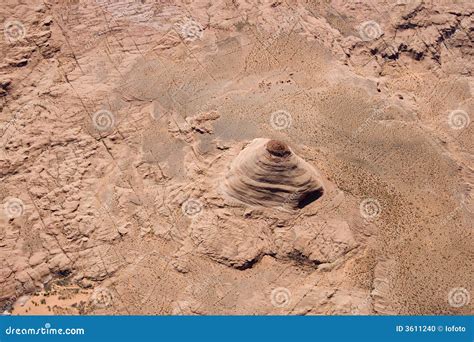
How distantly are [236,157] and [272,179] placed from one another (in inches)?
119

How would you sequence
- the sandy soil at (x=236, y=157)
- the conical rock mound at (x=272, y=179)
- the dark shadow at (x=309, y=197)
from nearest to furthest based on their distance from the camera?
the sandy soil at (x=236, y=157) → the conical rock mound at (x=272, y=179) → the dark shadow at (x=309, y=197)

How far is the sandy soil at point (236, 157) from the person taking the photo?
109 feet

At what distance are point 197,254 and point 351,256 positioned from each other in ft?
27.1

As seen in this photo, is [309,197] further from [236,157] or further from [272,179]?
[236,157]

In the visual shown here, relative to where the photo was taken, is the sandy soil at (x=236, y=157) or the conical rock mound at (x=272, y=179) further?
the conical rock mound at (x=272, y=179)

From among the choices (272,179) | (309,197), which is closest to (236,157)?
(272,179)

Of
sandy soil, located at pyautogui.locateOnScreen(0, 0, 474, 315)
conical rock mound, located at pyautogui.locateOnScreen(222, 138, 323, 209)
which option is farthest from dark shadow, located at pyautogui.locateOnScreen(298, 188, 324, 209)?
sandy soil, located at pyautogui.locateOnScreen(0, 0, 474, 315)

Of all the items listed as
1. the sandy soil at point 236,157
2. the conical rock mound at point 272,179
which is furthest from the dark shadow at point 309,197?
the sandy soil at point 236,157

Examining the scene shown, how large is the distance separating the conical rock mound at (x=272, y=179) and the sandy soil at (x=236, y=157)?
87 millimetres

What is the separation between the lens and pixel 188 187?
117 feet

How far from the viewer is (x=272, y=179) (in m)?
34.0

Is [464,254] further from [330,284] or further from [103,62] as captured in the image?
[103,62]

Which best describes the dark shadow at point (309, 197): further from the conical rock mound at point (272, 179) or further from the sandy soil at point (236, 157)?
the sandy soil at point (236, 157)

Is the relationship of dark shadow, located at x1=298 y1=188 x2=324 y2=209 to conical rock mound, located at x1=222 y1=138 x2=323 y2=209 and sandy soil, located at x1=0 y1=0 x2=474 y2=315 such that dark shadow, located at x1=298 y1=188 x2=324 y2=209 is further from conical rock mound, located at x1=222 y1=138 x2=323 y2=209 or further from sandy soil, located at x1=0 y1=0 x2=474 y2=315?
sandy soil, located at x1=0 y1=0 x2=474 y2=315
